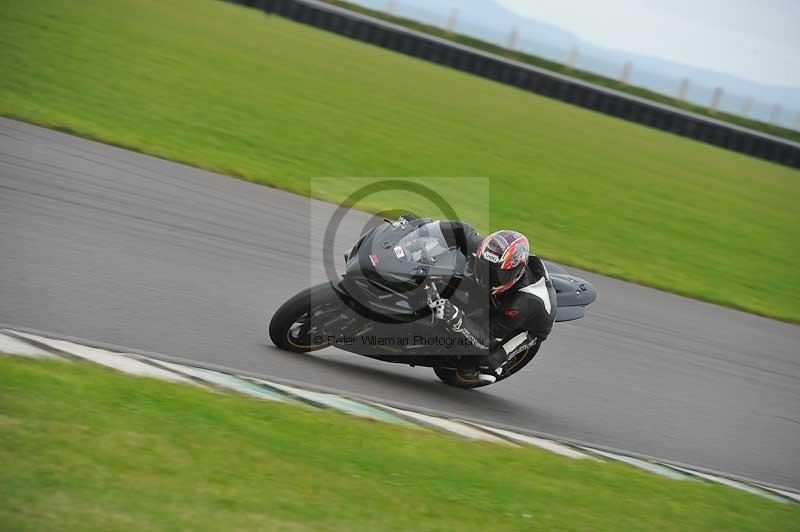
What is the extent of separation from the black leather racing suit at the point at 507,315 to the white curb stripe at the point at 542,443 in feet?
1.88

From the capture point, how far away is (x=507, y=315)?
6.50m

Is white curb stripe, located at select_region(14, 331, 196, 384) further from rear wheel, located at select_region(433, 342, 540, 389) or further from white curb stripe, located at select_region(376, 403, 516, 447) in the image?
rear wheel, located at select_region(433, 342, 540, 389)

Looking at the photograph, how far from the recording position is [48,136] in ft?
32.4

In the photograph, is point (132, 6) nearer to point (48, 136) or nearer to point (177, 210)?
point (48, 136)

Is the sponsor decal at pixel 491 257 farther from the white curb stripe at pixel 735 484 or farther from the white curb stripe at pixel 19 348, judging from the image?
the white curb stripe at pixel 19 348

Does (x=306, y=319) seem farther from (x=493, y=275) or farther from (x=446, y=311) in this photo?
(x=493, y=275)

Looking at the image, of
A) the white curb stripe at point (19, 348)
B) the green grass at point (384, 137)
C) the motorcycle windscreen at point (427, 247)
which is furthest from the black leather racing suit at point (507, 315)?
the green grass at point (384, 137)

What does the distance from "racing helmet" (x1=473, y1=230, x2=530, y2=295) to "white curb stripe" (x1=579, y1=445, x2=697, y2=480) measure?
1.48m

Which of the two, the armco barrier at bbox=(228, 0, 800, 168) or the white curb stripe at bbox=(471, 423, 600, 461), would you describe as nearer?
the white curb stripe at bbox=(471, 423, 600, 461)

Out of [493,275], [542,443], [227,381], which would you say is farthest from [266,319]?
[542,443]

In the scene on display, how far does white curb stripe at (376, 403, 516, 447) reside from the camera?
6.00 m

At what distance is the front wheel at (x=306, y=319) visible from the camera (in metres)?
6.12

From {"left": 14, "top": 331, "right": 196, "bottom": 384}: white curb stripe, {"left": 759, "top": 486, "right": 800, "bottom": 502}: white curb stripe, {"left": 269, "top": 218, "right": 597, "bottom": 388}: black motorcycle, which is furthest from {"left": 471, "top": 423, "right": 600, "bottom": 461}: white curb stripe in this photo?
{"left": 14, "top": 331, "right": 196, "bottom": 384}: white curb stripe

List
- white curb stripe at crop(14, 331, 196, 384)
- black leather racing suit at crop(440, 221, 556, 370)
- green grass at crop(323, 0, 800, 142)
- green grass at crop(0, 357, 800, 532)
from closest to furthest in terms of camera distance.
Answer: green grass at crop(0, 357, 800, 532)
white curb stripe at crop(14, 331, 196, 384)
black leather racing suit at crop(440, 221, 556, 370)
green grass at crop(323, 0, 800, 142)
